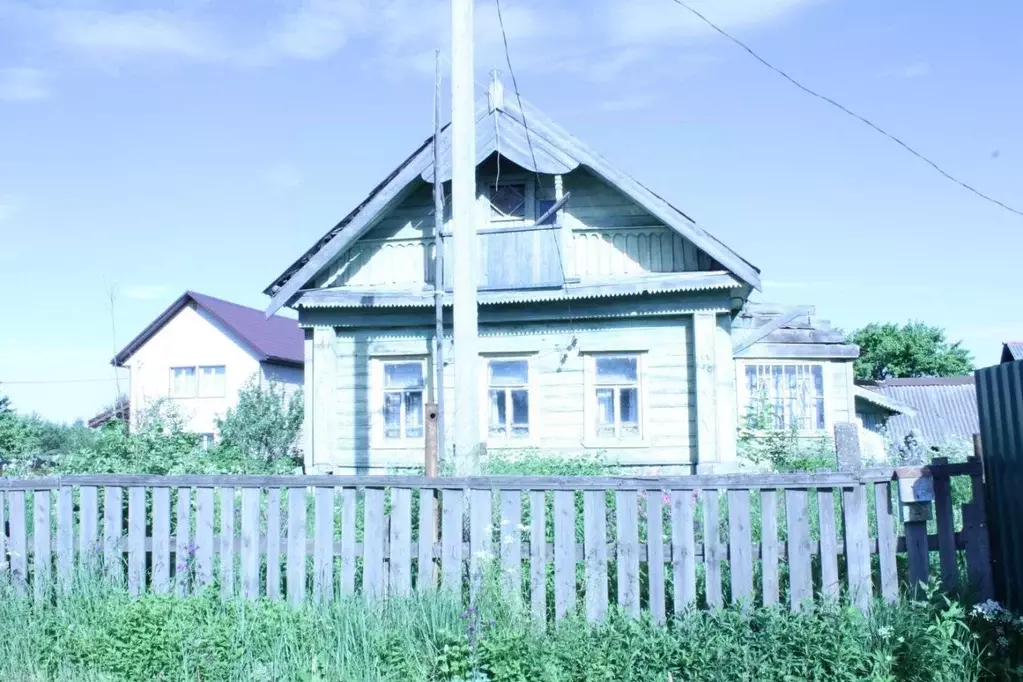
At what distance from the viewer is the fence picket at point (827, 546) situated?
17.7ft

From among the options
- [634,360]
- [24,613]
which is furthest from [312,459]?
[24,613]

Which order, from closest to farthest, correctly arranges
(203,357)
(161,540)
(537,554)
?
(537,554)
(161,540)
(203,357)

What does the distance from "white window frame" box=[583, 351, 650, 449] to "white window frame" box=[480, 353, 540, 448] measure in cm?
79

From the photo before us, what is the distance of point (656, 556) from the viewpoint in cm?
550

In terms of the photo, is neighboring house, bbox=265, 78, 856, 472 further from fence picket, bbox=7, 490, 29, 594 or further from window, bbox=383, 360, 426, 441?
fence picket, bbox=7, 490, 29, 594

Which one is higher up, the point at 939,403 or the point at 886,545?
the point at 939,403

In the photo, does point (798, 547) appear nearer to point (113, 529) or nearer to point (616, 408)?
point (113, 529)

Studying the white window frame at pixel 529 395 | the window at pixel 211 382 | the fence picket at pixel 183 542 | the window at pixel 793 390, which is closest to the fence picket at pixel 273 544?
the fence picket at pixel 183 542

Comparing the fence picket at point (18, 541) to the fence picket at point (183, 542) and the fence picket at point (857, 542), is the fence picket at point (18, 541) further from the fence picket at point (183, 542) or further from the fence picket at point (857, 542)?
the fence picket at point (857, 542)

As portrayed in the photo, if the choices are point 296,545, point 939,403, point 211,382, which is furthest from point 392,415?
point 939,403

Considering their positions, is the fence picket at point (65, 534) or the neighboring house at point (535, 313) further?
the neighboring house at point (535, 313)

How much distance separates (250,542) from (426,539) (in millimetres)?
Result: 1280

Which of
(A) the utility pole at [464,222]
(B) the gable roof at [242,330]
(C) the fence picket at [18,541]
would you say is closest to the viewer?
(C) the fence picket at [18,541]

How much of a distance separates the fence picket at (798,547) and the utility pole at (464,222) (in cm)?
364
